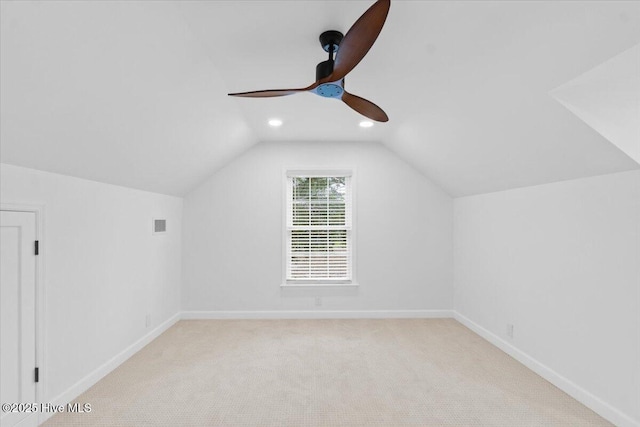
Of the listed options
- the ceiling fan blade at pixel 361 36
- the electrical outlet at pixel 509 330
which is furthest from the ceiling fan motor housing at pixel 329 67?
the electrical outlet at pixel 509 330

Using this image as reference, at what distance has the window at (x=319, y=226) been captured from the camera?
4680mm

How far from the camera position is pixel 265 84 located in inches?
107

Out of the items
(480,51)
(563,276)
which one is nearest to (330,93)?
(480,51)

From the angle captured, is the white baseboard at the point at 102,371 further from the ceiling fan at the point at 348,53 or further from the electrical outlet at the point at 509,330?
the electrical outlet at the point at 509,330

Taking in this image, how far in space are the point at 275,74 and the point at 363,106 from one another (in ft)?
2.53

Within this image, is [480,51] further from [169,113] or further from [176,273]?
[176,273]

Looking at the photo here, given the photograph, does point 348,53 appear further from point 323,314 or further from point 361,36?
point 323,314

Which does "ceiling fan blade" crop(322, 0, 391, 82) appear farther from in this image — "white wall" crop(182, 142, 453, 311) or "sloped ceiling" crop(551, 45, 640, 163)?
"white wall" crop(182, 142, 453, 311)

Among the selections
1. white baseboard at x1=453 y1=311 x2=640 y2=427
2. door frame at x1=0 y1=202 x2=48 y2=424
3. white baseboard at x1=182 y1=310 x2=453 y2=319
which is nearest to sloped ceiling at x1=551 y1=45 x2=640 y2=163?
white baseboard at x1=453 y1=311 x2=640 y2=427

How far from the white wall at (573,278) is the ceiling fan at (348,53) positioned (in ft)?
5.32

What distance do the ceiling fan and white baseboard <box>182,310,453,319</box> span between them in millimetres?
2985

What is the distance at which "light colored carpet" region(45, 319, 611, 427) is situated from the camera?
229 centimetres

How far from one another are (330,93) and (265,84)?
34.9 inches

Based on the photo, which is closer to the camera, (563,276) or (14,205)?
(14,205)
